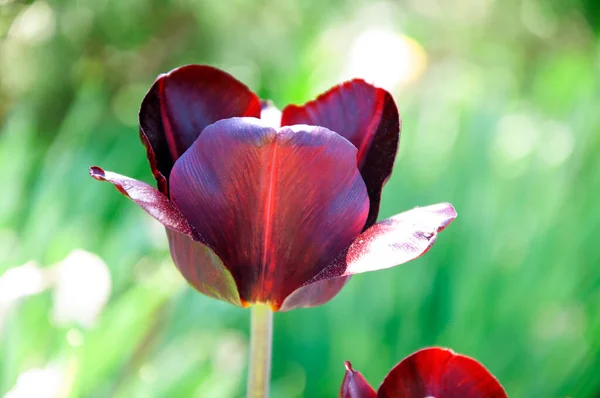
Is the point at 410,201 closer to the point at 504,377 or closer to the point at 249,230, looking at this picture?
the point at 504,377

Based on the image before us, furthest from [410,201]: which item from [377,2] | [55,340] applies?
[377,2]

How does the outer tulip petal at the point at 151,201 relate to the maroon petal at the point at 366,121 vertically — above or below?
below

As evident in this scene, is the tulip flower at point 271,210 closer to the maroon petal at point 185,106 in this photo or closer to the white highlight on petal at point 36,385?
the maroon petal at point 185,106

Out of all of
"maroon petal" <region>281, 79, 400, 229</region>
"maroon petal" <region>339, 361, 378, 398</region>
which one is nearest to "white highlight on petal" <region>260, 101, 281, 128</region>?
"maroon petal" <region>281, 79, 400, 229</region>

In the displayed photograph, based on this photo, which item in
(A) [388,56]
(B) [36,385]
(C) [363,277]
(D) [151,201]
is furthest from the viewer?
(A) [388,56]

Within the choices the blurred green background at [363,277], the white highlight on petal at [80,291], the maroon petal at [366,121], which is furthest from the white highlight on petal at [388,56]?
the maroon petal at [366,121]

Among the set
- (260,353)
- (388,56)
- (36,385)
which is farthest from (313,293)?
(388,56)

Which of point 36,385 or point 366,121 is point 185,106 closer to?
point 366,121
